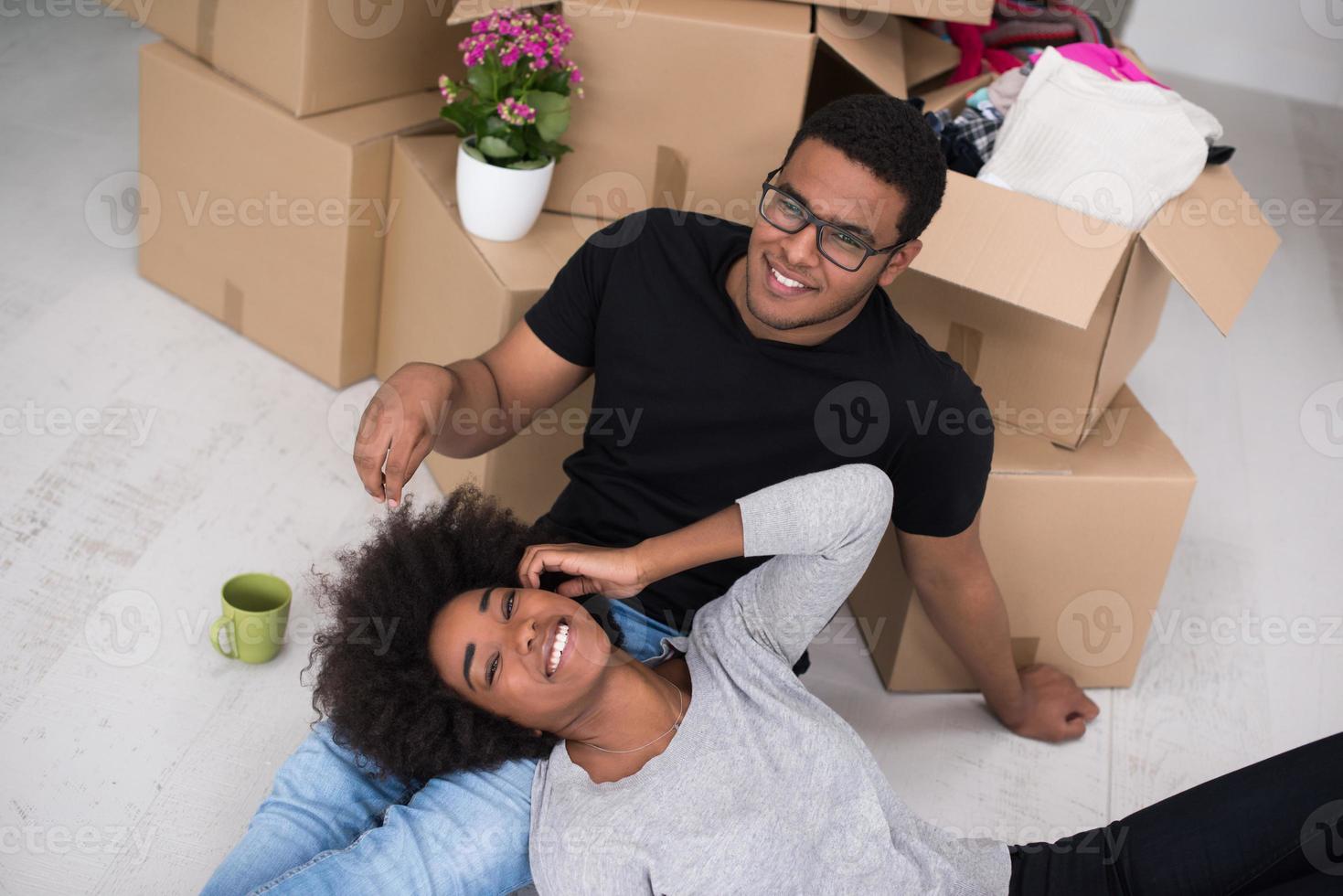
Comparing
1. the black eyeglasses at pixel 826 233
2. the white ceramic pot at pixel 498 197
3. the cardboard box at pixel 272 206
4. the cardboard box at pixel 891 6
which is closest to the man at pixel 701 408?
the black eyeglasses at pixel 826 233

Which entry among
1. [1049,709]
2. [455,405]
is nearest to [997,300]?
[1049,709]

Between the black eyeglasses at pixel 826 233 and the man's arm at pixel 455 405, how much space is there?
0.39 m

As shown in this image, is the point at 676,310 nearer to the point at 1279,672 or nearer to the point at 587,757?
the point at 587,757

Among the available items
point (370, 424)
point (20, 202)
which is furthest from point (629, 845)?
point (20, 202)

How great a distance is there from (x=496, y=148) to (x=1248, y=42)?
11.4ft

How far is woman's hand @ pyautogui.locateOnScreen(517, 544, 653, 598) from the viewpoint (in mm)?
1435

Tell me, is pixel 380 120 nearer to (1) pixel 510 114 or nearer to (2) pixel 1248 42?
(1) pixel 510 114

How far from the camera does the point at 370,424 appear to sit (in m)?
1.50

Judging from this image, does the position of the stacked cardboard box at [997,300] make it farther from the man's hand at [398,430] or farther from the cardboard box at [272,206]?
the man's hand at [398,430]

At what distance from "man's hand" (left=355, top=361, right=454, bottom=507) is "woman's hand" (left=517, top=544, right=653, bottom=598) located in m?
0.18

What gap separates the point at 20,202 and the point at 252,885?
208cm

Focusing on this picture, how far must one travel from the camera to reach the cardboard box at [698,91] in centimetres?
200

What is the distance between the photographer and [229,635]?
6.25 feet

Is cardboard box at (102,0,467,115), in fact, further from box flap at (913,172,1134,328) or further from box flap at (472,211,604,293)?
box flap at (913,172,1134,328)
